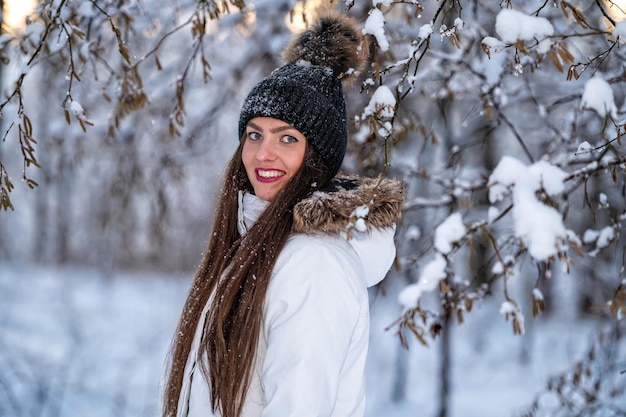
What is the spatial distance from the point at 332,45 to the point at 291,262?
0.86 metres

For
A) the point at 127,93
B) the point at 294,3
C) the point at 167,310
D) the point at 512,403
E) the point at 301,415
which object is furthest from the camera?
the point at 167,310

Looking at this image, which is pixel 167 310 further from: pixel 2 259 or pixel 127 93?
pixel 127 93

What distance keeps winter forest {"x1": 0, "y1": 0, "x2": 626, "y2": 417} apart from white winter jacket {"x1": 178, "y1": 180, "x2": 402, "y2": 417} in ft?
0.71

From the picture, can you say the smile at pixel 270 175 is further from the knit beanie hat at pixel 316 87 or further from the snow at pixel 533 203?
the snow at pixel 533 203

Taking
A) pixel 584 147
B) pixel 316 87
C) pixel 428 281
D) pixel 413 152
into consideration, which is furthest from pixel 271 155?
pixel 413 152

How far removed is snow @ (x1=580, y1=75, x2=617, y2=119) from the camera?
176 centimetres

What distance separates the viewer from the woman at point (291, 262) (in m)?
1.47

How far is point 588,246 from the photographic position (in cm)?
349

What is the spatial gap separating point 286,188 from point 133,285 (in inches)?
657

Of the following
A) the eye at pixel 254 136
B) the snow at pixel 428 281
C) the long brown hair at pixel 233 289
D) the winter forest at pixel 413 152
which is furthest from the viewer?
the snow at pixel 428 281

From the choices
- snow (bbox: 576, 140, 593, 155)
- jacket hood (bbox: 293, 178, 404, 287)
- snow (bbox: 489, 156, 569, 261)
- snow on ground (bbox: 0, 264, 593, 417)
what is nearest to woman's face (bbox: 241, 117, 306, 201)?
jacket hood (bbox: 293, 178, 404, 287)

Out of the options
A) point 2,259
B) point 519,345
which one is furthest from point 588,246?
point 2,259

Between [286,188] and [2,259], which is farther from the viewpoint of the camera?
[2,259]

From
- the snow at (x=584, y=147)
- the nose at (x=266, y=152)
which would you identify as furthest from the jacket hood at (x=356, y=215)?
the snow at (x=584, y=147)
